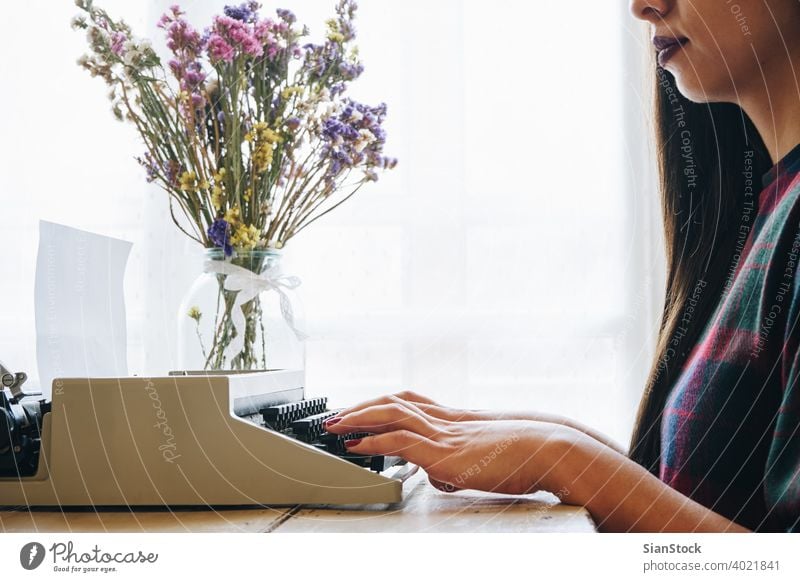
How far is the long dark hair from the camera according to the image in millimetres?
886

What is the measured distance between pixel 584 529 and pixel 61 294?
20.7 inches

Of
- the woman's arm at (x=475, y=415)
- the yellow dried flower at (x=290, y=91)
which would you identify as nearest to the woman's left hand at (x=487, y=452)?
the woman's arm at (x=475, y=415)

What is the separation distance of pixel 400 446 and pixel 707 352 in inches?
12.1

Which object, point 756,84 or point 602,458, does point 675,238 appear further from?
point 602,458

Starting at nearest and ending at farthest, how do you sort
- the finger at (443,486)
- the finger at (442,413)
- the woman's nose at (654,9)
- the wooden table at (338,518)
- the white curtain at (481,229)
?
1. the wooden table at (338,518)
2. the finger at (443,486)
3. the finger at (442,413)
4. the woman's nose at (654,9)
5. the white curtain at (481,229)

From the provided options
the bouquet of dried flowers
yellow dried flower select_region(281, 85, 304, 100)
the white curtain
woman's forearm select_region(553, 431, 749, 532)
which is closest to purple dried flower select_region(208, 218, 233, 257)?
the bouquet of dried flowers

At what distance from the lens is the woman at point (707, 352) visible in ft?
2.06

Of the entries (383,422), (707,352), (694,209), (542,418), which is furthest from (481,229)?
(383,422)

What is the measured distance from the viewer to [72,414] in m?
0.63

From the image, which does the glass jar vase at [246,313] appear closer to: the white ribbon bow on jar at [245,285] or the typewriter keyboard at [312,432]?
the white ribbon bow on jar at [245,285]

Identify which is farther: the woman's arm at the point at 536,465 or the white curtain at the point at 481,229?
the white curtain at the point at 481,229

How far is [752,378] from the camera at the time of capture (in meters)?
0.71
